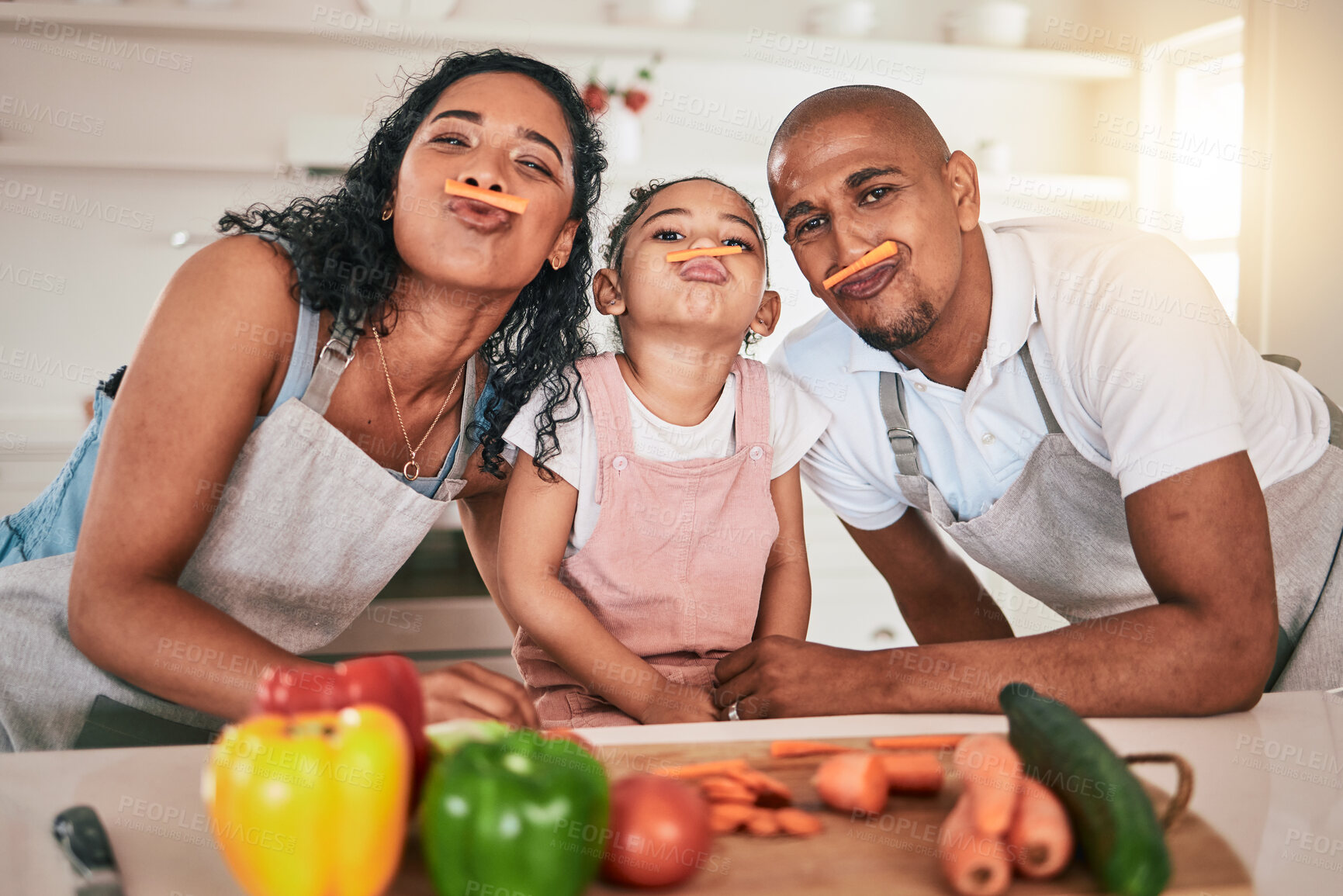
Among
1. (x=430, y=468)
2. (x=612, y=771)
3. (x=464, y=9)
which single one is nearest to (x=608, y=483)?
(x=430, y=468)

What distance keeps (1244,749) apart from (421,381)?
1.00 m

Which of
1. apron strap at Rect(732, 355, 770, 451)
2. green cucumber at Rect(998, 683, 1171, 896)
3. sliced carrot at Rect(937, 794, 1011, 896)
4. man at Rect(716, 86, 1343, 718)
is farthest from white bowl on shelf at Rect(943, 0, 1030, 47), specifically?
sliced carrot at Rect(937, 794, 1011, 896)

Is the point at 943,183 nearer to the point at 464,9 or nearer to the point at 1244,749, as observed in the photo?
the point at 1244,749

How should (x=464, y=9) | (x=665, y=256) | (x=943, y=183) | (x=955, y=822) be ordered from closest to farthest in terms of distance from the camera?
1. (x=955, y=822)
2. (x=665, y=256)
3. (x=943, y=183)
4. (x=464, y=9)

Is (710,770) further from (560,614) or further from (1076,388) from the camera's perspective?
(1076,388)

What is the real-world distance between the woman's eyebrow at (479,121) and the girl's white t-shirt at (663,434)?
11.8 inches

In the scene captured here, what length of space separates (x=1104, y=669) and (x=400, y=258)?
952mm

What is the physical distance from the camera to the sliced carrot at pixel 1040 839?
55 centimetres

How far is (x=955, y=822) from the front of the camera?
56cm

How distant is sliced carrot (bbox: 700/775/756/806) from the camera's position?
25.6 inches

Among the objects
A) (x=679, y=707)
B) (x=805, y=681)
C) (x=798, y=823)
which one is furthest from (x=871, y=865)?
(x=679, y=707)

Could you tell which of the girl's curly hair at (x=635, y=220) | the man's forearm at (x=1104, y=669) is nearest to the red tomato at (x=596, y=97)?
the girl's curly hair at (x=635, y=220)

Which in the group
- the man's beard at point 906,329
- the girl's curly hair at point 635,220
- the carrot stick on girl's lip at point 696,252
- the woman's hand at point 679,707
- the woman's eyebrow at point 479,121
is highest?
the woman's eyebrow at point 479,121

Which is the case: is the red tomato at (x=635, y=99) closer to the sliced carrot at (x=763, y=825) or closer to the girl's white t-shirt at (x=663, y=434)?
the girl's white t-shirt at (x=663, y=434)
